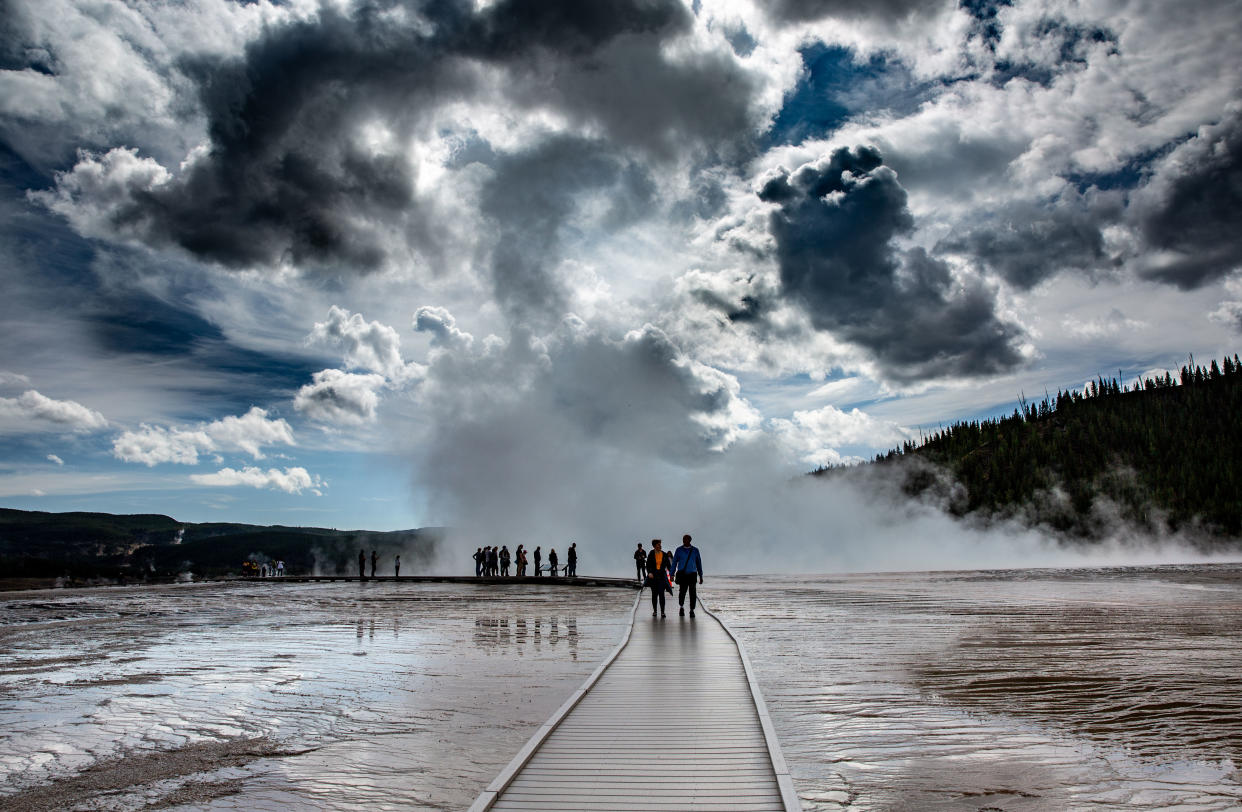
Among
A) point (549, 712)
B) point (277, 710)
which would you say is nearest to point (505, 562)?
point (277, 710)

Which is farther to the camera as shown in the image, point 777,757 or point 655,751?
point 655,751

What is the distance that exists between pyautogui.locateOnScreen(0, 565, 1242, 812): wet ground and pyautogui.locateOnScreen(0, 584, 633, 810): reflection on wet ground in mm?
50

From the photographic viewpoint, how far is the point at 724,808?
640 centimetres

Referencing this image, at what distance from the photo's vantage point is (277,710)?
11.8 meters

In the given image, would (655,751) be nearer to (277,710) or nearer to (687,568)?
(277,710)

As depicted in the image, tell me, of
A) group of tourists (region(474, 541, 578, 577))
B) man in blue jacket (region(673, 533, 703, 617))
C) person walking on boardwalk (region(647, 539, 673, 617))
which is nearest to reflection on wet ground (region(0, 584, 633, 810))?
person walking on boardwalk (region(647, 539, 673, 617))

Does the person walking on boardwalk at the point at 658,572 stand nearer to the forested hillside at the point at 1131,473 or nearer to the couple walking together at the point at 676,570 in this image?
the couple walking together at the point at 676,570

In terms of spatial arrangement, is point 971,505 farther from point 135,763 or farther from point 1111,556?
point 135,763

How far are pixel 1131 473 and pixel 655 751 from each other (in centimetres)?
19560

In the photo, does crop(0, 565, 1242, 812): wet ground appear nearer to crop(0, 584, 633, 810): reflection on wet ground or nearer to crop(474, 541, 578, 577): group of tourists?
crop(0, 584, 633, 810): reflection on wet ground

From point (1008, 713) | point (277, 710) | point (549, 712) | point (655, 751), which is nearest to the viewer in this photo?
point (655, 751)

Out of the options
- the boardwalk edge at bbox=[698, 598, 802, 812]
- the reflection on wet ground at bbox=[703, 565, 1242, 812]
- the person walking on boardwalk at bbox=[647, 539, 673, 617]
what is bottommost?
the reflection on wet ground at bbox=[703, 565, 1242, 812]

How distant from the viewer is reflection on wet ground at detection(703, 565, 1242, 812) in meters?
7.61

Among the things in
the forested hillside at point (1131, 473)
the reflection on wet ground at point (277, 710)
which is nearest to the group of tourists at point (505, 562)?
the reflection on wet ground at point (277, 710)
